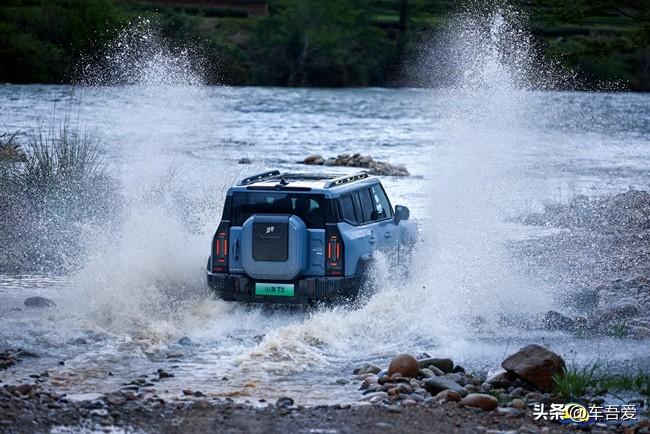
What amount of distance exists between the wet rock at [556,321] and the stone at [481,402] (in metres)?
4.81

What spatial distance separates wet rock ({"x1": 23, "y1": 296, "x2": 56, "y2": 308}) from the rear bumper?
9.30ft

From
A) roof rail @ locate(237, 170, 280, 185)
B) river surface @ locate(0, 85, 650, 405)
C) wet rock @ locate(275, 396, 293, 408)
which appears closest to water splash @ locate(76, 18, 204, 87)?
river surface @ locate(0, 85, 650, 405)

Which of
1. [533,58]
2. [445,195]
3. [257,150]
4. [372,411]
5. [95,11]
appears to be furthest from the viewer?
[95,11]

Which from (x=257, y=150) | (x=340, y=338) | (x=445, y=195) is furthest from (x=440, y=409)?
(x=257, y=150)

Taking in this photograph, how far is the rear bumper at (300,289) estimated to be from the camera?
14953 mm

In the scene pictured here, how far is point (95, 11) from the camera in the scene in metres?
87.6

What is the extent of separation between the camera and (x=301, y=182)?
1565 cm

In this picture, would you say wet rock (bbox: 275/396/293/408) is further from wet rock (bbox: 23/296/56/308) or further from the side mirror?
wet rock (bbox: 23/296/56/308)

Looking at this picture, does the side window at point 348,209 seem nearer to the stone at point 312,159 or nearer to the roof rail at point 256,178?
the roof rail at point 256,178

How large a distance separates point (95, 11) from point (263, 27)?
1802 cm

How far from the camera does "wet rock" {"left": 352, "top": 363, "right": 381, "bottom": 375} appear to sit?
12.8 metres

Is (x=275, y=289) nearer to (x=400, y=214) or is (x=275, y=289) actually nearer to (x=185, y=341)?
(x=185, y=341)

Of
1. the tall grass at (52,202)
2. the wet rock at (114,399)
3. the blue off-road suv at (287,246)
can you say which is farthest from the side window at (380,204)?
the tall grass at (52,202)

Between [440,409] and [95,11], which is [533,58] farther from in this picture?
[440,409]
